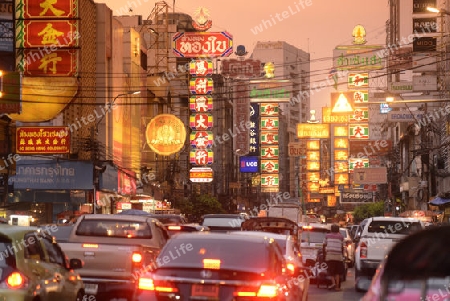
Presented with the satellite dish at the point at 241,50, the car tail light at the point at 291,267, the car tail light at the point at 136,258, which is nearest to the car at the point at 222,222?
the car tail light at the point at 136,258

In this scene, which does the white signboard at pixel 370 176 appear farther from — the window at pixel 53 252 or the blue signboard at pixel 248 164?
the window at pixel 53 252

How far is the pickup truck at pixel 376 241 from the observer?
23.8 m

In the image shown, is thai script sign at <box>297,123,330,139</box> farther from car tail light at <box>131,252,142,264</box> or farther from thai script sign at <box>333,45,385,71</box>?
car tail light at <box>131,252,142,264</box>

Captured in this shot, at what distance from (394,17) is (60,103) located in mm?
63143

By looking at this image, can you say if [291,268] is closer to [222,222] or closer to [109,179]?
[222,222]

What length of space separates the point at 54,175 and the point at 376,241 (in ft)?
98.1

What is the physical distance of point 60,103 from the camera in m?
52.2

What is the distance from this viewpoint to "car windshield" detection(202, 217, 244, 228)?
37.5 metres

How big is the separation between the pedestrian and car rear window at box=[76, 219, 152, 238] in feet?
22.5

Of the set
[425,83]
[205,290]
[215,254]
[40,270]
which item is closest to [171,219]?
[40,270]

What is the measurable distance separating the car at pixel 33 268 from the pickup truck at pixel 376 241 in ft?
35.7

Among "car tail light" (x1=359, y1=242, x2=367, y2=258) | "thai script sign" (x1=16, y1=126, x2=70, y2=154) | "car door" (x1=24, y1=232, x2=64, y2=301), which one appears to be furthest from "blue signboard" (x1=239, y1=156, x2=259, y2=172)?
"car door" (x1=24, y1=232, x2=64, y2=301)

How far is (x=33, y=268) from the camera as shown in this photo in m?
12.1

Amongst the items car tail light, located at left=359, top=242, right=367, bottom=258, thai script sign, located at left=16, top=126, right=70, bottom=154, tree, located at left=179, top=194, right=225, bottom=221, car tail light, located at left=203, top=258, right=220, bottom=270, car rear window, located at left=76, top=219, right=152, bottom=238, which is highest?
thai script sign, located at left=16, top=126, right=70, bottom=154
